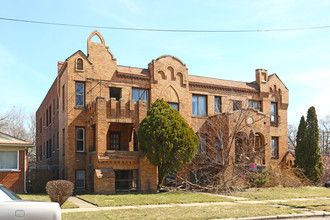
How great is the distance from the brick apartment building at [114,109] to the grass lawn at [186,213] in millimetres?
8300

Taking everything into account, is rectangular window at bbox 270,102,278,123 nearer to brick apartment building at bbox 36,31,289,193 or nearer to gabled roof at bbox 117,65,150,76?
brick apartment building at bbox 36,31,289,193

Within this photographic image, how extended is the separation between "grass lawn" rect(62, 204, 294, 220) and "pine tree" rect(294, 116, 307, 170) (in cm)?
1669

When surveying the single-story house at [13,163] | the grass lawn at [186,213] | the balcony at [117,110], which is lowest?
the grass lawn at [186,213]

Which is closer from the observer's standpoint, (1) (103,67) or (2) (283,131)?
(1) (103,67)

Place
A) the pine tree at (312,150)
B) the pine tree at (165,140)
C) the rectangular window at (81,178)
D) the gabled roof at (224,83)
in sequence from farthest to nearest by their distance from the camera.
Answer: the gabled roof at (224,83) → the pine tree at (312,150) → the rectangular window at (81,178) → the pine tree at (165,140)

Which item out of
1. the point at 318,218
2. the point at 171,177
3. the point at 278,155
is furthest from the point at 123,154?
the point at 278,155

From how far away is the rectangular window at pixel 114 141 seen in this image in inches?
1097

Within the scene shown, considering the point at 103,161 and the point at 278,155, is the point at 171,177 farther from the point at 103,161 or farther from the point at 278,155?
the point at 278,155

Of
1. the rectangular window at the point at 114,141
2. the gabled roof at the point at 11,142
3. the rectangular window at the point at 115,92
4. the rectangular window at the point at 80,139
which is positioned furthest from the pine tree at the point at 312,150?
the gabled roof at the point at 11,142

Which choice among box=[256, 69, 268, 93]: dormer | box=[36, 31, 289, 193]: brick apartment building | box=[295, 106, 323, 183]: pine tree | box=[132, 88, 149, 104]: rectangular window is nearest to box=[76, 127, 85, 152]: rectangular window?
box=[36, 31, 289, 193]: brick apartment building

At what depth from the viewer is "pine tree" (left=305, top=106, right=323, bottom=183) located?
3044 centimetres

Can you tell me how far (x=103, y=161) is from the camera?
23.4 meters

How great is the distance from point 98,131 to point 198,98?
10.6m

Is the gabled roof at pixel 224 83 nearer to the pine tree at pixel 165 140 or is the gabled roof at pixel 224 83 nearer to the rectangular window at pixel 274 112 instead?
the rectangular window at pixel 274 112
